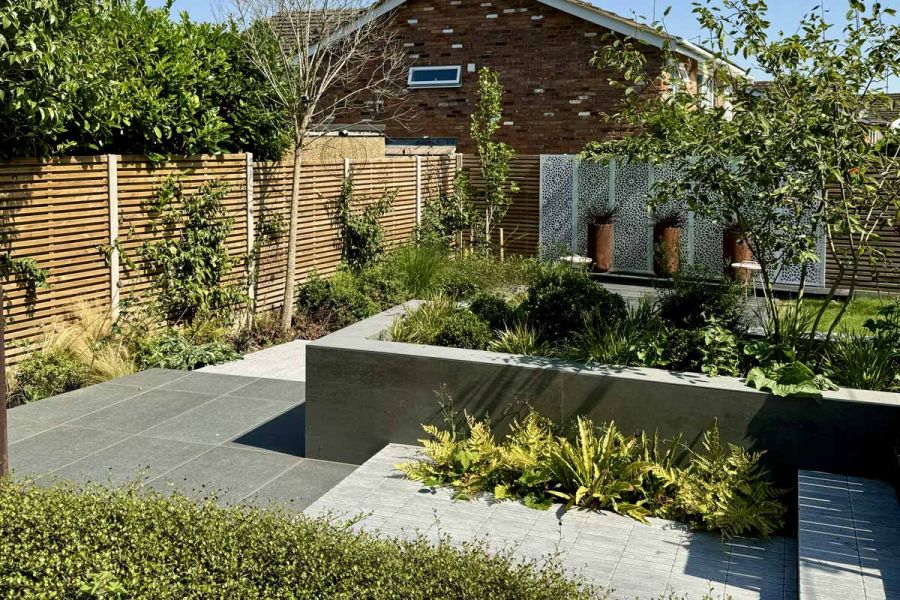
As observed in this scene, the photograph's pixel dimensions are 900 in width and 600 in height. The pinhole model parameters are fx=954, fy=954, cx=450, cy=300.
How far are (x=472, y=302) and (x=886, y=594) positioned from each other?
4.45 meters

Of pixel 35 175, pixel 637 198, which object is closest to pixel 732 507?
pixel 35 175

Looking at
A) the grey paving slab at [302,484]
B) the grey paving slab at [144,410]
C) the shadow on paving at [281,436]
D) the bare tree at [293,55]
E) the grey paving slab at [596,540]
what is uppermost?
the bare tree at [293,55]

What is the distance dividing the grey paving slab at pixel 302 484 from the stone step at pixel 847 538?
2962 mm

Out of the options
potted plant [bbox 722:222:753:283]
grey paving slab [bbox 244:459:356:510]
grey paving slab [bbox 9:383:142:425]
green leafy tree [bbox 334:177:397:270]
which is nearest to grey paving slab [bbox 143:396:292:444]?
grey paving slab [bbox 9:383:142:425]

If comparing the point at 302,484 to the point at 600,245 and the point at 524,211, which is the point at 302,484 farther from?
the point at 524,211

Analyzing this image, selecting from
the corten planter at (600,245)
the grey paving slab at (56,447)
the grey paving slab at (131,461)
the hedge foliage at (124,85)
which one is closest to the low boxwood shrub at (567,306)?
the grey paving slab at (131,461)

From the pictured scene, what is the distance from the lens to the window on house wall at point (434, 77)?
21.1m

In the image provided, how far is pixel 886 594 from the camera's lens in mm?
4348

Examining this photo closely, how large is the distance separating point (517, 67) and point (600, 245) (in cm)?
540

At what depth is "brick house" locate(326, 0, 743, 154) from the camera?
1980cm

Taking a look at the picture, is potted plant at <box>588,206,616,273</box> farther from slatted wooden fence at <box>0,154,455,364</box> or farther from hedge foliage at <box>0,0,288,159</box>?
hedge foliage at <box>0,0,288,159</box>

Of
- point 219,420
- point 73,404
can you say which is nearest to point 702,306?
point 219,420

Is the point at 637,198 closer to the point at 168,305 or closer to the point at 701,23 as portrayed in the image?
the point at 168,305

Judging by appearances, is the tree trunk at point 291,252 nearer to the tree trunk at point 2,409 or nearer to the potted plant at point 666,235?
the potted plant at point 666,235
